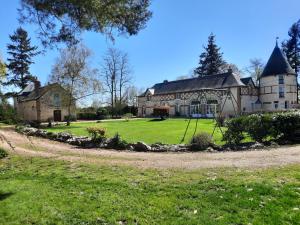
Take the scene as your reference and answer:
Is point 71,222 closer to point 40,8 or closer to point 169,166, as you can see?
point 169,166

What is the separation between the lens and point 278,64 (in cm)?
4491

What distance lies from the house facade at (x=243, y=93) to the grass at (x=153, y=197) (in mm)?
33239

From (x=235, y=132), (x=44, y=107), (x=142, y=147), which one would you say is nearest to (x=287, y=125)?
(x=235, y=132)

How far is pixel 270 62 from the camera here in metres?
45.7

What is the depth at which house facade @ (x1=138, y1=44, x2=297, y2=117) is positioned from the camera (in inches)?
1769

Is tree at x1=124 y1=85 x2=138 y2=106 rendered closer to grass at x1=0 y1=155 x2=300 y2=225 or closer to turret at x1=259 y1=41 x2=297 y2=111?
turret at x1=259 y1=41 x2=297 y2=111

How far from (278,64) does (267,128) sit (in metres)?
34.3

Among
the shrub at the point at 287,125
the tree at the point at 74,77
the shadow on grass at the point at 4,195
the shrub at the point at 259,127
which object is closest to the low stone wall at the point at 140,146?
the shrub at the point at 259,127

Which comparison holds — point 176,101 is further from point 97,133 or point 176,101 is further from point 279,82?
point 97,133

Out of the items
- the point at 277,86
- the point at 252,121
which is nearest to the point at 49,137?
the point at 252,121

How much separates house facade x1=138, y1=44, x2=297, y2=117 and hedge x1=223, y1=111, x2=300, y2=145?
84.9 ft

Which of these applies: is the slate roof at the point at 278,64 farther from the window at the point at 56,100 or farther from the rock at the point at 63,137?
the rock at the point at 63,137

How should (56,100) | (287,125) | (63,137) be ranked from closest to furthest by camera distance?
(287,125), (63,137), (56,100)

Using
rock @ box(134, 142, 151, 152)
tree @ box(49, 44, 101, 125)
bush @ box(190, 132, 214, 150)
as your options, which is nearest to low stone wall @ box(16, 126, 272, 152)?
rock @ box(134, 142, 151, 152)
